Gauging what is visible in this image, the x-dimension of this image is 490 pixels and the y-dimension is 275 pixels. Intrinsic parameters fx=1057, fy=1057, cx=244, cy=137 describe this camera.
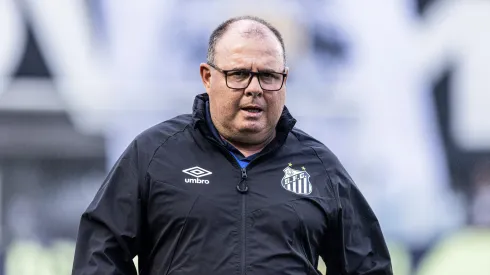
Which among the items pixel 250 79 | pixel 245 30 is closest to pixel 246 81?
pixel 250 79

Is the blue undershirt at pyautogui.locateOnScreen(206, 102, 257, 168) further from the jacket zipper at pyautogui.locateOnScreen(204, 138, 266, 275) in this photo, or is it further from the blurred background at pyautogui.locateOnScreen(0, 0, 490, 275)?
the blurred background at pyautogui.locateOnScreen(0, 0, 490, 275)

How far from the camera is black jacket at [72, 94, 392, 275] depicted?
2896 mm

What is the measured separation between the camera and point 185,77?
7719 millimetres

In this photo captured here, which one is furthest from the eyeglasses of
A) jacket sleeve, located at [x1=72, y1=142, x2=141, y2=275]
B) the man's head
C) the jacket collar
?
jacket sleeve, located at [x1=72, y1=142, x2=141, y2=275]

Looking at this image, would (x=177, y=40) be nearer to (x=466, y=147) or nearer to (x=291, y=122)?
(x=466, y=147)

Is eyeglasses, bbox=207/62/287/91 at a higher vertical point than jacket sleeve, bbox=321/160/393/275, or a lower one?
higher

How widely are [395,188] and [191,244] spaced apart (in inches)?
196

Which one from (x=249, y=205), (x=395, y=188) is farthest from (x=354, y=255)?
(x=395, y=188)

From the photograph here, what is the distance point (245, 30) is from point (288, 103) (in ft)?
15.6

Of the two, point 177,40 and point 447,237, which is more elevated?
point 177,40

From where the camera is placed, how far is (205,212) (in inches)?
115

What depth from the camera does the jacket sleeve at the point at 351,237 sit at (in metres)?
3.13

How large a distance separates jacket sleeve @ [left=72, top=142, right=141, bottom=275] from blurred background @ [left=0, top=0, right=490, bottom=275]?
181 inches

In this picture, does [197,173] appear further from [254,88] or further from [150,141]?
[254,88]
